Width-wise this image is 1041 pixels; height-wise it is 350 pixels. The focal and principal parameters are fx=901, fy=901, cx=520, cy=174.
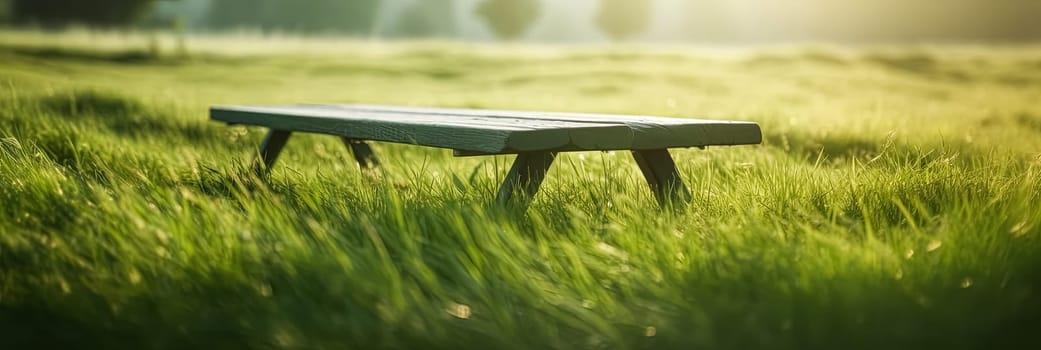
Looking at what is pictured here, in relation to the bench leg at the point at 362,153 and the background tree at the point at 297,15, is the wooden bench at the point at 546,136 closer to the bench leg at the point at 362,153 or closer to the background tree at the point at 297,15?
the bench leg at the point at 362,153

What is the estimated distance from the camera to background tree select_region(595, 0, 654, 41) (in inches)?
2063

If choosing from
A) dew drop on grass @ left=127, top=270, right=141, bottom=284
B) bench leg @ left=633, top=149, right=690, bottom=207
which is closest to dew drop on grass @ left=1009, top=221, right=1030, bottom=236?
bench leg @ left=633, top=149, right=690, bottom=207

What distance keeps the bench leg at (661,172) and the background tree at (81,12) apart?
37.3 metres

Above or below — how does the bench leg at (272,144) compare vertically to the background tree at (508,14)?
below

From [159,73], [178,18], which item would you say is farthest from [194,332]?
[178,18]

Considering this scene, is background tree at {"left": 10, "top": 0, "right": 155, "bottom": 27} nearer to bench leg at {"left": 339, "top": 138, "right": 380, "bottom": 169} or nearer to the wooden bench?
bench leg at {"left": 339, "top": 138, "right": 380, "bottom": 169}

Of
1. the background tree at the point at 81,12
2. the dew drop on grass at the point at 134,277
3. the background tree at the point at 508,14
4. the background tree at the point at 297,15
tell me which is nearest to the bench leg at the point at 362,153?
the dew drop on grass at the point at 134,277

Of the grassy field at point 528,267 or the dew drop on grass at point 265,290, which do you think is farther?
the dew drop on grass at point 265,290

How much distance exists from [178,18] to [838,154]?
20358 millimetres

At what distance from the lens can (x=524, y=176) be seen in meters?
2.88

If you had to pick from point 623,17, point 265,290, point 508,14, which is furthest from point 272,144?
point 623,17

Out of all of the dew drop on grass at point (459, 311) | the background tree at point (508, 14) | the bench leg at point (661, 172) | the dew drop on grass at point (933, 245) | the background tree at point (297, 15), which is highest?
the background tree at point (297, 15)

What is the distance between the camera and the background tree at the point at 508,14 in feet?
167

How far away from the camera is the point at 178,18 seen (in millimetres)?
22469
